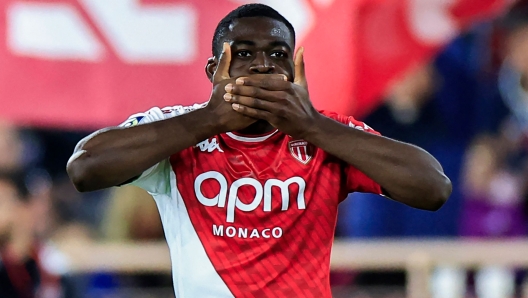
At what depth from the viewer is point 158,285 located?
224 inches

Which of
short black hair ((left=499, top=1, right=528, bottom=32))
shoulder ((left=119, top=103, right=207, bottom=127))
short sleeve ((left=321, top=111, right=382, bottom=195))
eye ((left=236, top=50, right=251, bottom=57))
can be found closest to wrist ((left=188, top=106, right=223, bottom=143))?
shoulder ((left=119, top=103, right=207, bottom=127))

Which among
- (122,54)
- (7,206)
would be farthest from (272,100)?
(7,206)

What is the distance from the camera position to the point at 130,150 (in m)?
2.57

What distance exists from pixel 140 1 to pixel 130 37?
191 mm

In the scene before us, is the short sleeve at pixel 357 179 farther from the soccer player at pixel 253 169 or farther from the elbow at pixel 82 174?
the elbow at pixel 82 174

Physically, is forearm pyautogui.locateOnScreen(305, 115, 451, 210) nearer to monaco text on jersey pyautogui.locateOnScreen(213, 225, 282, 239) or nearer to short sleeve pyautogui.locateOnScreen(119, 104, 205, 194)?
monaco text on jersey pyautogui.locateOnScreen(213, 225, 282, 239)

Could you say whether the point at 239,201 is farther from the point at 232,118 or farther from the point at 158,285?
the point at 158,285

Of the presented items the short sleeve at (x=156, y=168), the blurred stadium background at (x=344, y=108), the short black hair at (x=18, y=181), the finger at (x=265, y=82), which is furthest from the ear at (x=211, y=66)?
the short black hair at (x=18, y=181)

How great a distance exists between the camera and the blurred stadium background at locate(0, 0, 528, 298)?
14.2 feet

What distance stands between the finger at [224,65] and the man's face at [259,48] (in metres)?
0.04

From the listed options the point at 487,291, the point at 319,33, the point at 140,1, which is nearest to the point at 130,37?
the point at 140,1

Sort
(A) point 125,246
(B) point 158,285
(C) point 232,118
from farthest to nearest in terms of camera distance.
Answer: (B) point 158,285, (A) point 125,246, (C) point 232,118

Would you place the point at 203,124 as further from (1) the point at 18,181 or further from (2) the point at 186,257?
(1) the point at 18,181

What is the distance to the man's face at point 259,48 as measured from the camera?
2.62m
